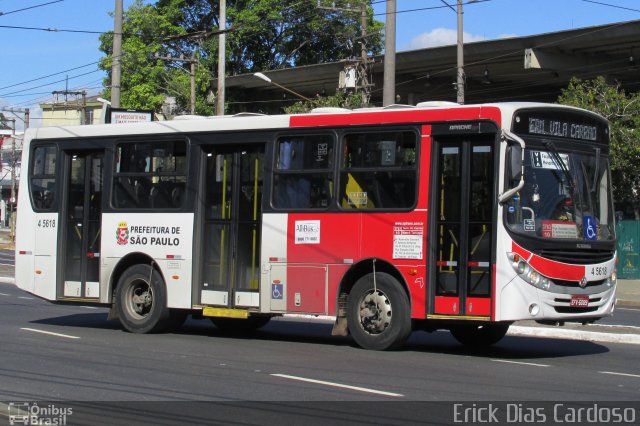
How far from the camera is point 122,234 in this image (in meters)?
16.1

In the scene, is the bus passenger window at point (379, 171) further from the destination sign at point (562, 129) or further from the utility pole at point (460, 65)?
the utility pole at point (460, 65)

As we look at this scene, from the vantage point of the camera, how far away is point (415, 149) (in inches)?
518

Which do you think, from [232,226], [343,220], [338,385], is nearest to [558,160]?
[343,220]

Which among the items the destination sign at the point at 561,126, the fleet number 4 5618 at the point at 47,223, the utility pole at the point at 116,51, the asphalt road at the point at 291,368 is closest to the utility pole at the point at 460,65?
the utility pole at the point at 116,51

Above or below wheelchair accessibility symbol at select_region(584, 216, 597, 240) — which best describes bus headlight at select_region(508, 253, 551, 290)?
below

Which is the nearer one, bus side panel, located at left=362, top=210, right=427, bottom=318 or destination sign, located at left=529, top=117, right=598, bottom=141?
destination sign, located at left=529, top=117, right=598, bottom=141

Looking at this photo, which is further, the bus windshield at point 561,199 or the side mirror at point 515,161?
the bus windshield at point 561,199

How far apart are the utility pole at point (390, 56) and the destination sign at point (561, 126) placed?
823 centimetres

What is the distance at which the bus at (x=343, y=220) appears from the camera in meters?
12.5

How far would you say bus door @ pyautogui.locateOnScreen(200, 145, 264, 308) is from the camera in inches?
578

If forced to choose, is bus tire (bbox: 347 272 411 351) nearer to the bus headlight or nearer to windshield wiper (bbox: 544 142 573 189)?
the bus headlight

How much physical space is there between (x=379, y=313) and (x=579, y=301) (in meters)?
2.56

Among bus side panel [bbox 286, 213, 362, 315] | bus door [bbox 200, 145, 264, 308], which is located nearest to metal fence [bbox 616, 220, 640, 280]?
bus door [bbox 200, 145, 264, 308]

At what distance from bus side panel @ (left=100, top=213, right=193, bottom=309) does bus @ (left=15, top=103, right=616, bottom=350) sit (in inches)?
1.1
